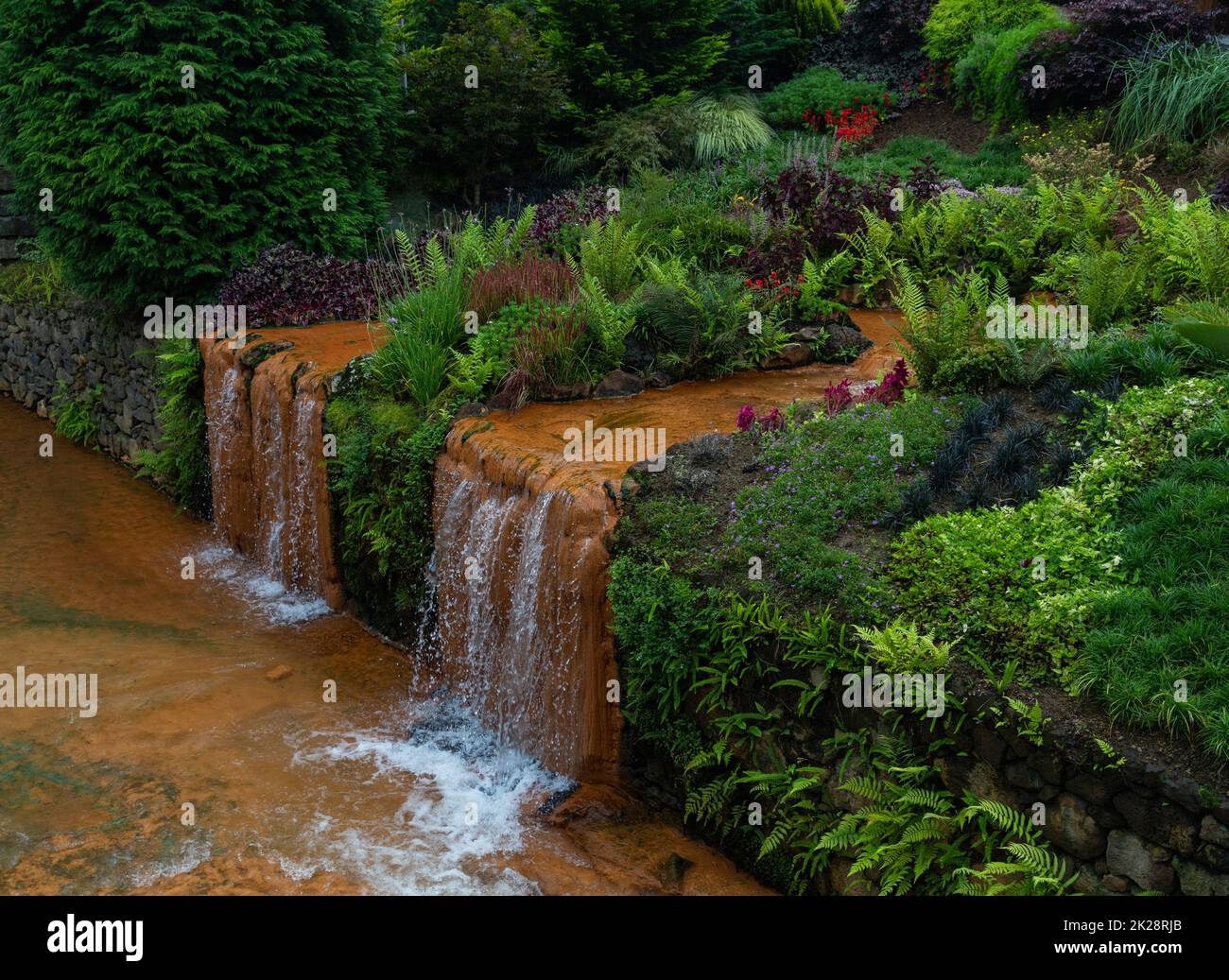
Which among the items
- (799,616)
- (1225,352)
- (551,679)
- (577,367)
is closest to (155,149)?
(577,367)

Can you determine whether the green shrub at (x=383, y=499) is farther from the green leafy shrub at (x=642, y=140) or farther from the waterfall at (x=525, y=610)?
the green leafy shrub at (x=642, y=140)

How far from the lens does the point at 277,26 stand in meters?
11.7

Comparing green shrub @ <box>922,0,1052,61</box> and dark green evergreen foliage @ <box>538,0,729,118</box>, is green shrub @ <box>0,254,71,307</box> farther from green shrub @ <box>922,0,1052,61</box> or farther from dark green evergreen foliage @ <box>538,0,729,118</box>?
green shrub @ <box>922,0,1052,61</box>

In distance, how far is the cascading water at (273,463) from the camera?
921cm

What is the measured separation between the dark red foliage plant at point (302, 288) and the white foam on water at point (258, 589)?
7.80 feet

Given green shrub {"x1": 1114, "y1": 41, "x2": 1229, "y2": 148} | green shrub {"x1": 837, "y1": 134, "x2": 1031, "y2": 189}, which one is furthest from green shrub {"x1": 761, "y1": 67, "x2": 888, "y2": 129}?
green shrub {"x1": 1114, "y1": 41, "x2": 1229, "y2": 148}

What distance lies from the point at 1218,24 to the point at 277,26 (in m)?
10.8

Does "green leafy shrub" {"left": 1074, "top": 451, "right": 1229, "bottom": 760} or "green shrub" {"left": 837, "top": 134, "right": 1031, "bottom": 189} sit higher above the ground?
"green shrub" {"left": 837, "top": 134, "right": 1031, "bottom": 189}

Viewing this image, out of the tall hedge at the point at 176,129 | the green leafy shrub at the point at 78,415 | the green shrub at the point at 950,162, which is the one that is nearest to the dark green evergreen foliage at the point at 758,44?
the green shrub at the point at 950,162

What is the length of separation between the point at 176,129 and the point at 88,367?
3544 mm

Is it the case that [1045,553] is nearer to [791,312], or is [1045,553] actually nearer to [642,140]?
[791,312]

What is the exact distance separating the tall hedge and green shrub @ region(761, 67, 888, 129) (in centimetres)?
619

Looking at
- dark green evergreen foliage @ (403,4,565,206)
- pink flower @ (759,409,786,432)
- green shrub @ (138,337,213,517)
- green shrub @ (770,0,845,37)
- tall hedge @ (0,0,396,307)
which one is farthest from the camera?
green shrub @ (770,0,845,37)

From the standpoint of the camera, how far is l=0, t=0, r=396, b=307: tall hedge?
1119 cm
